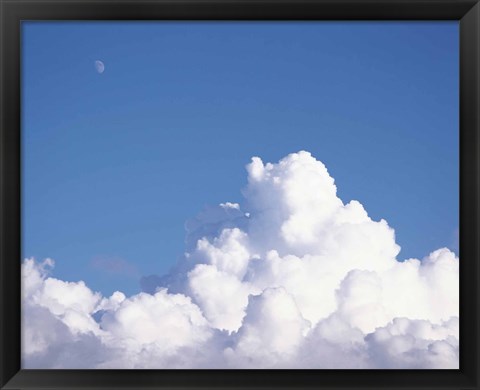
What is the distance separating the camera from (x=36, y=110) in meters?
1.49

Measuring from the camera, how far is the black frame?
1300mm

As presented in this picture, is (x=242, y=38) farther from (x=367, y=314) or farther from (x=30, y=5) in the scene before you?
(x=367, y=314)

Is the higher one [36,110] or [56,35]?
[56,35]

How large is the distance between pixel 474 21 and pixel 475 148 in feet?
0.94

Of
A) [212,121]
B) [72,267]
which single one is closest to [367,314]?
[212,121]

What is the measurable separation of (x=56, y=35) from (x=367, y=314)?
3.52 ft

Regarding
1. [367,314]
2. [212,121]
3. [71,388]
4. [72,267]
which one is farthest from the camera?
[212,121]

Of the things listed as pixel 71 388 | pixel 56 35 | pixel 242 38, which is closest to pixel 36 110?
pixel 56 35

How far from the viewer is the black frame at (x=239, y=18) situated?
1300 mm

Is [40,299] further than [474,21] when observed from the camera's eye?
Yes

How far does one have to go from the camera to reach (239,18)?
52.4 inches

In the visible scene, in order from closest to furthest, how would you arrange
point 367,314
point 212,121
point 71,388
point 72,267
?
point 71,388 → point 367,314 → point 72,267 → point 212,121

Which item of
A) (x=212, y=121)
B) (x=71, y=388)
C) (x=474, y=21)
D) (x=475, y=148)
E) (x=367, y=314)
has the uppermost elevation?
(x=474, y=21)

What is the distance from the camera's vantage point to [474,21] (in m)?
1.32
